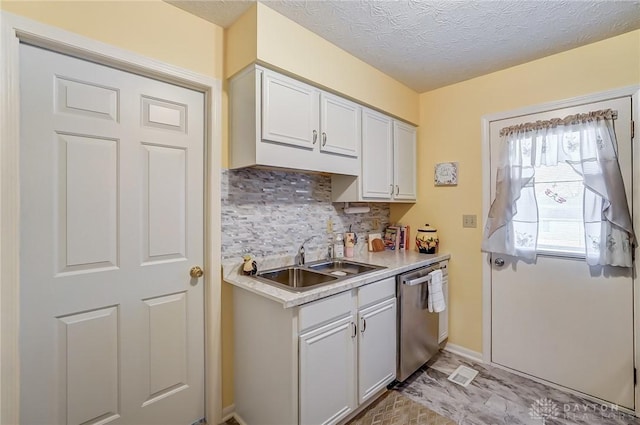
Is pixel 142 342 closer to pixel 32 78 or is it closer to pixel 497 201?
pixel 32 78

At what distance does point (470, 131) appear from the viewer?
2.52 m

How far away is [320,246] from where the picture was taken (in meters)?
2.36

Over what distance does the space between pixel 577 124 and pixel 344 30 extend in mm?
1721

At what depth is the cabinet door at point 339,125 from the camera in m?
1.96

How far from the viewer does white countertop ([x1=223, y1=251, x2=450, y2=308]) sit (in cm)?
143

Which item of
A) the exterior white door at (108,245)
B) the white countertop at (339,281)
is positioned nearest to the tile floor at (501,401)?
the white countertop at (339,281)

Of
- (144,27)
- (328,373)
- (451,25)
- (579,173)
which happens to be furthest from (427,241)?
(144,27)

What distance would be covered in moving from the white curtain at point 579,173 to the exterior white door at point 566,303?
7 cm

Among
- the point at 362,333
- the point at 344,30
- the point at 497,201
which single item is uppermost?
the point at 344,30

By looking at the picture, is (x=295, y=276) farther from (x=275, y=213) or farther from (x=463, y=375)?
(x=463, y=375)

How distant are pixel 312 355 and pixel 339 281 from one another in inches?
16.4

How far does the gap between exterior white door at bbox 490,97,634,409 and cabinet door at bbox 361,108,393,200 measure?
2.83 feet

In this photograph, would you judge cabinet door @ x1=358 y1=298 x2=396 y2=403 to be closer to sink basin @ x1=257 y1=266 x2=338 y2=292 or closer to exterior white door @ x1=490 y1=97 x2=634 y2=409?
sink basin @ x1=257 y1=266 x2=338 y2=292

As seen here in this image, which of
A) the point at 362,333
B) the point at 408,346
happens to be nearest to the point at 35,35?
the point at 362,333
